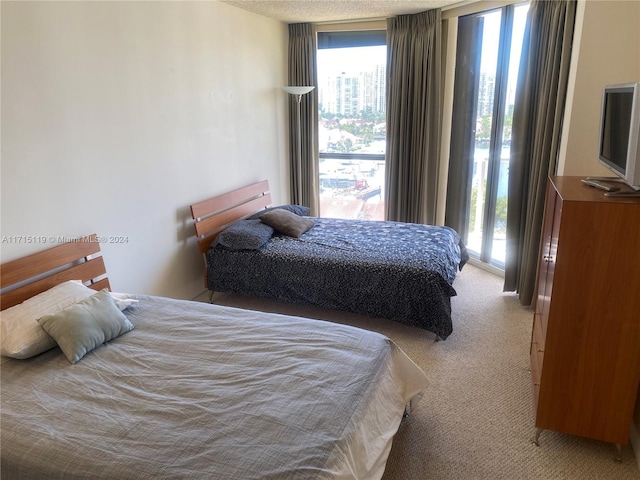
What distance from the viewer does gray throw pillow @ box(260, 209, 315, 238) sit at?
3.99m

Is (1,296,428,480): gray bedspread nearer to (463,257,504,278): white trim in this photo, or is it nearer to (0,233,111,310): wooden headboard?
(0,233,111,310): wooden headboard

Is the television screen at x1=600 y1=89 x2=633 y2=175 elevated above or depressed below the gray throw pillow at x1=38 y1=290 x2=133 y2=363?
above

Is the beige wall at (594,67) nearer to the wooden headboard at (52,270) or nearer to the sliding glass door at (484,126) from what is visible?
the sliding glass door at (484,126)

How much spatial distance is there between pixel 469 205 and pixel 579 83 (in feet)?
6.44

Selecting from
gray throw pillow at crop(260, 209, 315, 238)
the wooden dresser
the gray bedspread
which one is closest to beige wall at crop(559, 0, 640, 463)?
the wooden dresser

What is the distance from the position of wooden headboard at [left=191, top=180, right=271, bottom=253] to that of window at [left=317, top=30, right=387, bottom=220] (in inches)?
42.4

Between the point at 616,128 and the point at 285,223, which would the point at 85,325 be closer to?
the point at 285,223

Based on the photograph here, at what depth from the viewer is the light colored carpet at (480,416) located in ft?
6.89

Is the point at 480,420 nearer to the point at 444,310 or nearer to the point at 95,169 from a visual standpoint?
the point at 444,310

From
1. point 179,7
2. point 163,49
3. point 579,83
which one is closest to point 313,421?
point 579,83

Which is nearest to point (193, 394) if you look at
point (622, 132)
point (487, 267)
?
point (622, 132)

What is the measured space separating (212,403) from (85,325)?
829 mm

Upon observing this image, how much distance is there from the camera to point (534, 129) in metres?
3.62

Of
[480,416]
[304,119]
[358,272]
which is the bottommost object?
[480,416]
